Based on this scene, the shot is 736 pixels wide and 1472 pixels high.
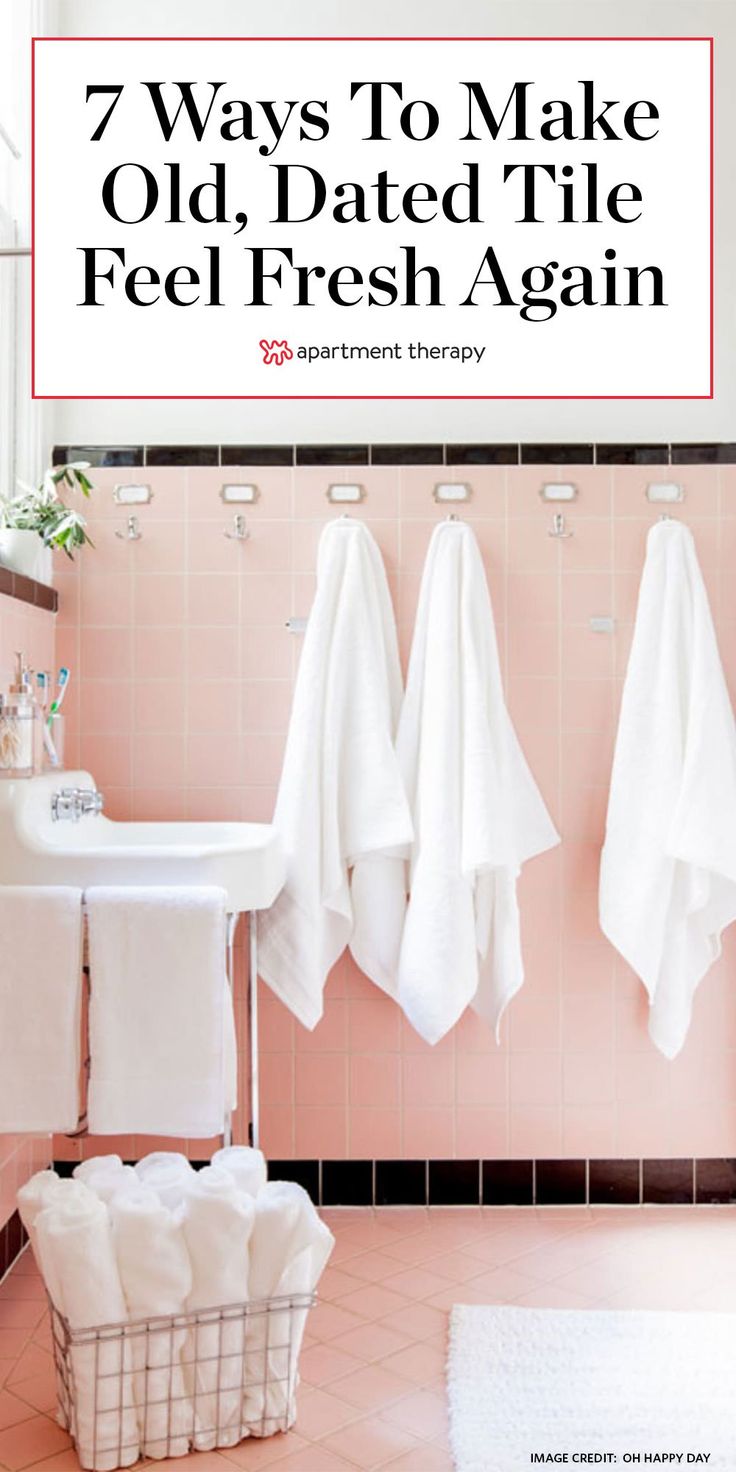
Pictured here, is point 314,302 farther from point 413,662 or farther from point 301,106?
point 413,662

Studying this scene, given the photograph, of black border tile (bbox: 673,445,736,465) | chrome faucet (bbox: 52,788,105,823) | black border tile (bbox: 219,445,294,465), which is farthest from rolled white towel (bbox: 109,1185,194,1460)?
black border tile (bbox: 673,445,736,465)

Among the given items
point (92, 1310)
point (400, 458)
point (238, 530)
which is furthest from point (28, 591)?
point (92, 1310)

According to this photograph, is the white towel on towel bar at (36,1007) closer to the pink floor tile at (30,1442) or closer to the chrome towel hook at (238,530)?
the pink floor tile at (30,1442)

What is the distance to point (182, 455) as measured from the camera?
2.87 m

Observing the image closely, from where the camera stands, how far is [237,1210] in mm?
1802

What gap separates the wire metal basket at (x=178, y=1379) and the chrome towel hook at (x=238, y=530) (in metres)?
1.63

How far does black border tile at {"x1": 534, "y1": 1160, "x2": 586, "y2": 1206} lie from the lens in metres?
2.88

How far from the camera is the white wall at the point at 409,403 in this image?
2.89m

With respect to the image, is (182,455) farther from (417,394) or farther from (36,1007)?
(36,1007)

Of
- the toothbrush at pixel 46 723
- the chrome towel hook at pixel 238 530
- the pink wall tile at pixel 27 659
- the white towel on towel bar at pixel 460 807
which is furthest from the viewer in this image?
the chrome towel hook at pixel 238 530

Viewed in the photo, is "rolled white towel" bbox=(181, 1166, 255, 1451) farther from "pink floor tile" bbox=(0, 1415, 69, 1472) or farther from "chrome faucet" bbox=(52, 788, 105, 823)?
"chrome faucet" bbox=(52, 788, 105, 823)

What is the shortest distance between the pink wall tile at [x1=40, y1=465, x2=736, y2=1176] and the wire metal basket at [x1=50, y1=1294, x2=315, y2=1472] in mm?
975

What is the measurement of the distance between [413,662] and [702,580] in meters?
0.68

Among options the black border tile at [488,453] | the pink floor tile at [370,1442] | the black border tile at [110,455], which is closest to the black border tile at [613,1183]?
the pink floor tile at [370,1442]
